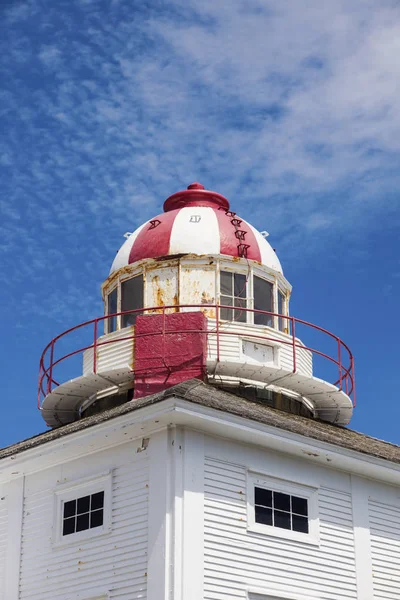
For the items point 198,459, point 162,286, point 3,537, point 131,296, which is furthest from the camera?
point 131,296

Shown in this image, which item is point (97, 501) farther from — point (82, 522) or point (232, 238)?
point (232, 238)

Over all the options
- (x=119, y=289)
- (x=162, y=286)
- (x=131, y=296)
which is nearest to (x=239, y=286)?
(x=162, y=286)

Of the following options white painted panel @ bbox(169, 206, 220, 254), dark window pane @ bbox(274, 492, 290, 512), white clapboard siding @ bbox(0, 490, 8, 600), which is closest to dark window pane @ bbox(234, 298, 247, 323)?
white painted panel @ bbox(169, 206, 220, 254)

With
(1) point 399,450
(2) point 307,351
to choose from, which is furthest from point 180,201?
(1) point 399,450

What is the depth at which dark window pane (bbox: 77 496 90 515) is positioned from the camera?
19484 mm

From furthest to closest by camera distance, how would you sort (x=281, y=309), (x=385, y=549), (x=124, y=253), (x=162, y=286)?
1. (x=281, y=309)
2. (x=124, y=253)
3. (x=162, y=286)
4. (x=385, y=549)

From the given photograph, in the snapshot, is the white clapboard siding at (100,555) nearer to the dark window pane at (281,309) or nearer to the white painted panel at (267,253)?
→ the dark window pane at (281,309)

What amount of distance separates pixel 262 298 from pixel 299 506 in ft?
20.9

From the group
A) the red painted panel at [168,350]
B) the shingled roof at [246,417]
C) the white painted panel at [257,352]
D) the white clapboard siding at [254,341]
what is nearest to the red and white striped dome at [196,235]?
the white clapboard siding at [254,341]

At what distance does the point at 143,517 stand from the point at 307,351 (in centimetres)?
736

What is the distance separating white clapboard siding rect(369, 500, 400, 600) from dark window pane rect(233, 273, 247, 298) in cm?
578

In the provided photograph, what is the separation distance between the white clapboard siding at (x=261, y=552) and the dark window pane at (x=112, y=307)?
683 cm

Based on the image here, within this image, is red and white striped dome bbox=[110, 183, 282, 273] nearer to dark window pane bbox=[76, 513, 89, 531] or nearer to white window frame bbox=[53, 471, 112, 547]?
white window frame bbox=[53, 471, 112, 547]

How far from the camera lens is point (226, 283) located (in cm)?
2408
